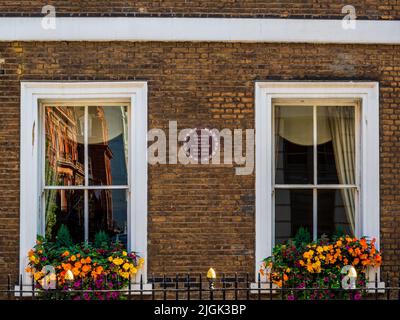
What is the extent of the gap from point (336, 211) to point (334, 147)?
756 millimetres

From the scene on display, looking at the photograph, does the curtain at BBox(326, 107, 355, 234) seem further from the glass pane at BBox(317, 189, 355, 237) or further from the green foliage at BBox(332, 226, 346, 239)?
the green foliage at BBox(332, 226, 346, 239)

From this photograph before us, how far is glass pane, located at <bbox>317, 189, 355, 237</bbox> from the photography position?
9844 mm

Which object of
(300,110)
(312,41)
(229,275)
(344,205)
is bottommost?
(229,275)

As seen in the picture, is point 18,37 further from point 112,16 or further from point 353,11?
point 353,11

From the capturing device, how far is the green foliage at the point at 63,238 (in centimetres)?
959

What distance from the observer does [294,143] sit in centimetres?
990

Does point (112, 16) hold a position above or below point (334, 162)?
above

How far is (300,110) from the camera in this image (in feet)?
32.5

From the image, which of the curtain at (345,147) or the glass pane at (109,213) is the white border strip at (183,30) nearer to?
the curtain at (345,147)

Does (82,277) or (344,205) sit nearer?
(82,277)

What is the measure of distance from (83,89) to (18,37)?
3.09 ft

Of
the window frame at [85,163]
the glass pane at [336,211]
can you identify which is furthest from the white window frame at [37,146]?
the glass pane at [336,211]

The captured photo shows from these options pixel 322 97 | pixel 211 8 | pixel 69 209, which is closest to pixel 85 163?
pixel 69 209

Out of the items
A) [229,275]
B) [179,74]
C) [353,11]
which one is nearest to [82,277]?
[229,275]
